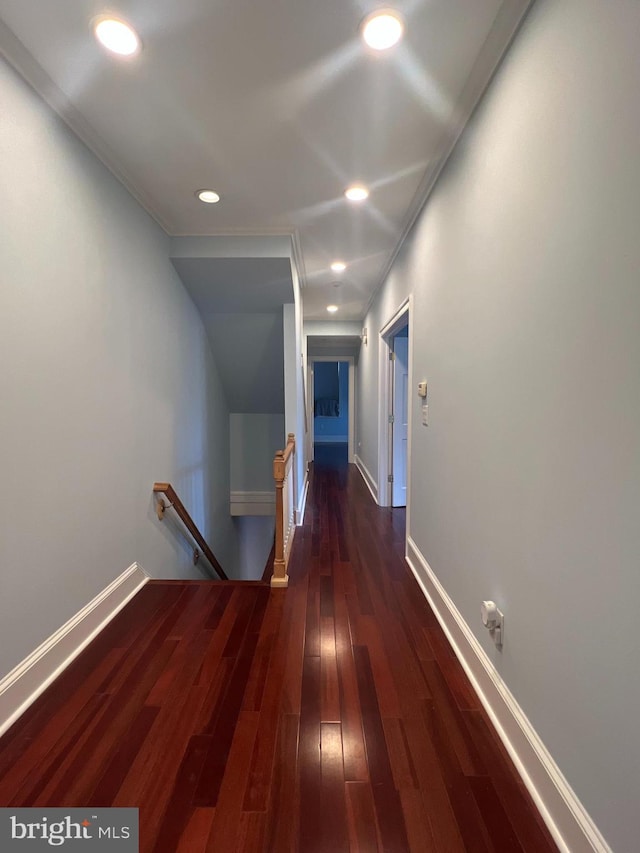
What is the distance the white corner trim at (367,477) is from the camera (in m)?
4.91

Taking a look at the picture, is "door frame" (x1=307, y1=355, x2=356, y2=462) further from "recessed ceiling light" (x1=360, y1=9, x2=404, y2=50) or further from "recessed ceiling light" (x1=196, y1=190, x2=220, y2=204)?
"recessed ceiling light" (x1=360, y1=9, x2=404, y2=50)

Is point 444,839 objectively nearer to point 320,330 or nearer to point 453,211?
point 453,211

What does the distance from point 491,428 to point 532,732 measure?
105 centimetres

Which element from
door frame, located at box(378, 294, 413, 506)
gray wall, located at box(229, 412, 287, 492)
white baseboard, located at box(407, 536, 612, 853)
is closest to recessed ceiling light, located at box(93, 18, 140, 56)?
white baseboard, located at box(407, 536, 612, 853)

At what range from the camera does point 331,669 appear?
5.82 feet

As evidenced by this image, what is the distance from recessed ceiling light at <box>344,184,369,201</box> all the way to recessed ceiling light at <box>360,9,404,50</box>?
938 millimetres

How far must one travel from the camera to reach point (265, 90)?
160cm

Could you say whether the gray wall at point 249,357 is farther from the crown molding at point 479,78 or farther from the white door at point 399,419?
the crown molding at point 479,78

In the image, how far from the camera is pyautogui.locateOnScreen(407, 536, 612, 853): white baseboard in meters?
1.02

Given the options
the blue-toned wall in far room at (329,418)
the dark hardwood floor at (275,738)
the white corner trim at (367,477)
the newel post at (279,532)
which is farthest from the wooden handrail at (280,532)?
the blue-toned wall in far room at (329,418)

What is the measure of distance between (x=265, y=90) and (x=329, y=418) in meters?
9.49

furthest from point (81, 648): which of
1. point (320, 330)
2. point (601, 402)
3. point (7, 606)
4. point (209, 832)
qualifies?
point (320, 330)

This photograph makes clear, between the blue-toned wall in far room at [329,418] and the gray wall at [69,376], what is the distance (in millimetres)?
8163

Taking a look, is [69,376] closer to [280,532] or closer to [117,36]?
[117,36]
